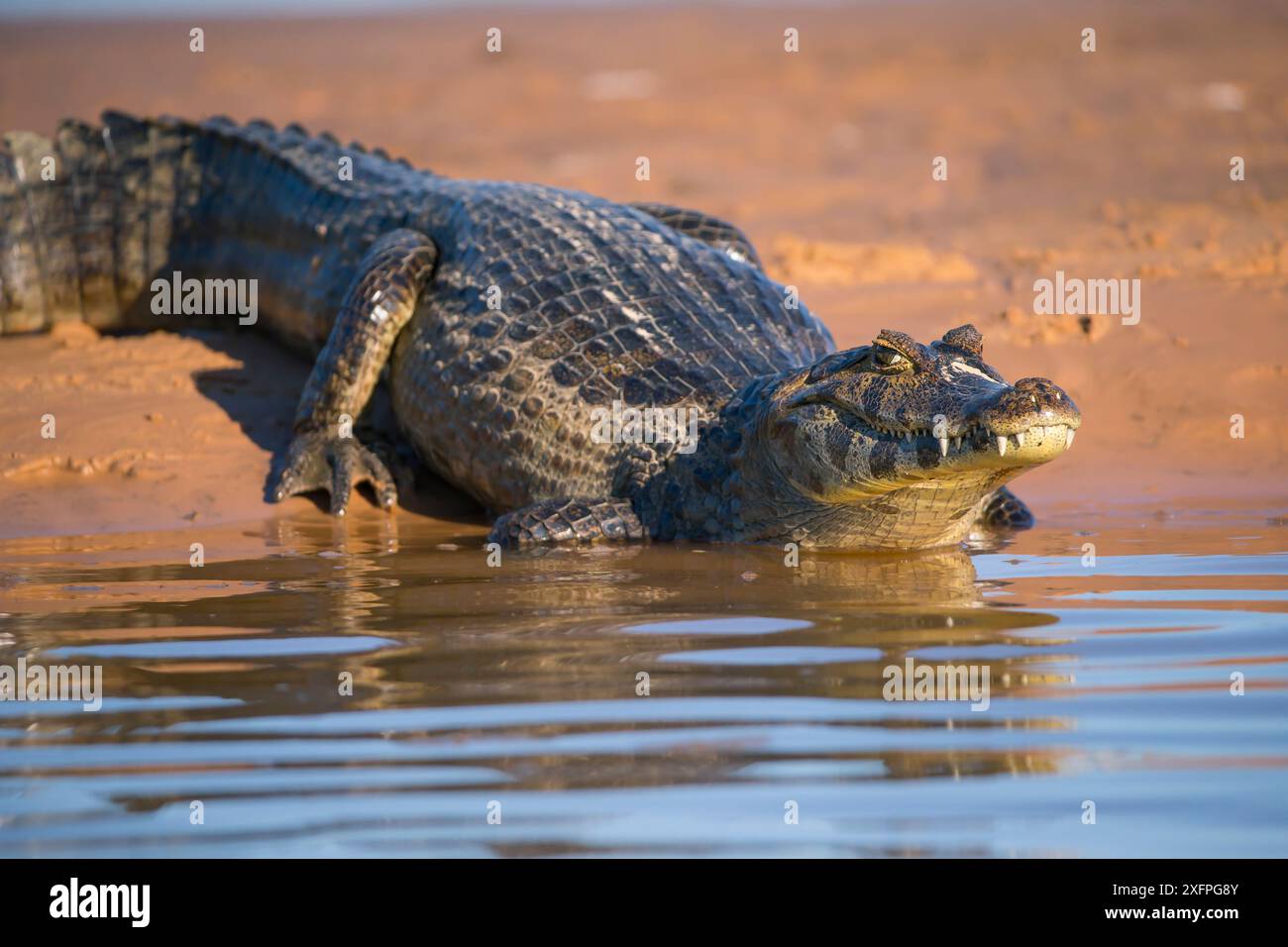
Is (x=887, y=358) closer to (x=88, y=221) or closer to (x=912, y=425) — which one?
(x=912, y=425)

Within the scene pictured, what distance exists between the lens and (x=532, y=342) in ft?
20.7

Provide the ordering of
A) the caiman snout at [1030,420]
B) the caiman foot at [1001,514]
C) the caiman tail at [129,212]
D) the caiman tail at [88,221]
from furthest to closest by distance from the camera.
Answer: the caiman tail at [88,221], the caiman tail at [129,212], the caiman foot at [1001,514], the caiman snout at [1030,420]

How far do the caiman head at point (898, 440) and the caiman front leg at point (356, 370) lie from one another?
183cm

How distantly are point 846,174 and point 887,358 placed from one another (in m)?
10.3

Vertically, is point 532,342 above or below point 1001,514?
above

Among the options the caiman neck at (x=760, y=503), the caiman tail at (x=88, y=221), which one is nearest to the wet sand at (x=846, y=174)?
the caiman tail at (x=88, y=221)

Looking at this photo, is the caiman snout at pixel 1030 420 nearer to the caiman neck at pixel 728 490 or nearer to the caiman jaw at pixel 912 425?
the caiman jaw at pixel 912 425

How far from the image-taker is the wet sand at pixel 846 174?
6.98 m

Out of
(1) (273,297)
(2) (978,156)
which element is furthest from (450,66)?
(1) (273,297)

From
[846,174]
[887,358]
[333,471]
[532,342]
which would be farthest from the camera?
[846,174]

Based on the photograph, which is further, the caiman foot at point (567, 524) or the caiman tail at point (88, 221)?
the caiman tail at point (88, 221)

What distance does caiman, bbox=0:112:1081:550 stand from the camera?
17.7 ft

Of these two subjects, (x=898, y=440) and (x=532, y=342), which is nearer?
(x=898, y=440)

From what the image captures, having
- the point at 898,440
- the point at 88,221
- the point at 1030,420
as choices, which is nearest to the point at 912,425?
the point at 898,440
